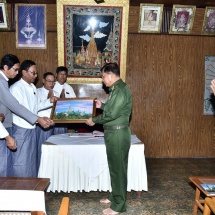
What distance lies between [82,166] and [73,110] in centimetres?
76

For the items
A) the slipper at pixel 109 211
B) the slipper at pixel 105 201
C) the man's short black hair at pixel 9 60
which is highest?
the man's short black hair at pixel 9 60

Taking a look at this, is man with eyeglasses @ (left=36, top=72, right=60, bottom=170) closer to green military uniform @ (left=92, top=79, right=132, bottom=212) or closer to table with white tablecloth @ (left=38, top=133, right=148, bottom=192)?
table with white tablecloth @ (left=38, top=133, right=148, bottom=192)

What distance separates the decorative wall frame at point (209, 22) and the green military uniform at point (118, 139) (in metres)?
3.20

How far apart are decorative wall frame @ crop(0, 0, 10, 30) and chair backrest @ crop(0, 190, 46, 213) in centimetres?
421

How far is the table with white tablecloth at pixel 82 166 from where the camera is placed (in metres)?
3.57

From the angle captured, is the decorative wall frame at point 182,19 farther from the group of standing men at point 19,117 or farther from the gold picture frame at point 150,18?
the group of standing men at point 19,117

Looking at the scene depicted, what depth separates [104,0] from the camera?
200 inches

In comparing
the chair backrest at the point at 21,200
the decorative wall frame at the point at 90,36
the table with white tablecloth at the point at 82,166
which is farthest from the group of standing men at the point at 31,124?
the decorative wall frame at the point at 90,36

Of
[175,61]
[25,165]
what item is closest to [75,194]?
[25,165]

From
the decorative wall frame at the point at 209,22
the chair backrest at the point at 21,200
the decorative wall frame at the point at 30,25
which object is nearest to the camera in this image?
the chair backrest at the point at 21,200

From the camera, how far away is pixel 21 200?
178cm

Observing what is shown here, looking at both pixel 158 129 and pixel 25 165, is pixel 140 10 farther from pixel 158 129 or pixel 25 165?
pixel 25 165

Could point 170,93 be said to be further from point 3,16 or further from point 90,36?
point 3,16

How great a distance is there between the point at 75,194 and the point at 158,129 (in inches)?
104
